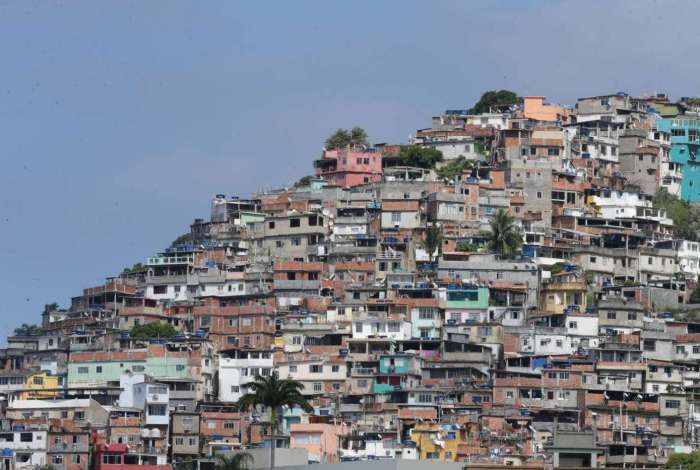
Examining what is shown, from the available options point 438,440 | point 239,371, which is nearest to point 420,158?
point 239,371

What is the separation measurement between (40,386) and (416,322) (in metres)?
17.4

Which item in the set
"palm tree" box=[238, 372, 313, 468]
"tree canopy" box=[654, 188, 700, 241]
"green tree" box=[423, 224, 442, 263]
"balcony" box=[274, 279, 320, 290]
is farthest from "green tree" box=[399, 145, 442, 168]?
"palm tree" box=[238, 372, 313, 468]

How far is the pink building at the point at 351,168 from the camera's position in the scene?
Result: 128 metres

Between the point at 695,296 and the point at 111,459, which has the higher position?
the point at 695,296

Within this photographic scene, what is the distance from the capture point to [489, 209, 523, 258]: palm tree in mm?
115062

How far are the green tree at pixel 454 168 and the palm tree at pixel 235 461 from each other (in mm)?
38182

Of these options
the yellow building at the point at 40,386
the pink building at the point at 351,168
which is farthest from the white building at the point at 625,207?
the yellow building at the point at 40,386

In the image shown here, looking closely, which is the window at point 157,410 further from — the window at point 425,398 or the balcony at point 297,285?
Answer: the balcony at point 297,285

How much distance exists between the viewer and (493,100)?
465ft

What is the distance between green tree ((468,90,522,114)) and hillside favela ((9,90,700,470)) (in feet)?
10.4

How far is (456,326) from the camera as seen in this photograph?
10612 centimetres

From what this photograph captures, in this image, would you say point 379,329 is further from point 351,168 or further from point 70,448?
point 351,168

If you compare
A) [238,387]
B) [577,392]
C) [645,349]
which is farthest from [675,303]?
[238,387]

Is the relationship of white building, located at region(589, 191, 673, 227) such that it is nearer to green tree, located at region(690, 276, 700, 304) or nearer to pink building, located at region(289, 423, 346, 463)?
green tree, located at region(690, 276, 700, 304)
